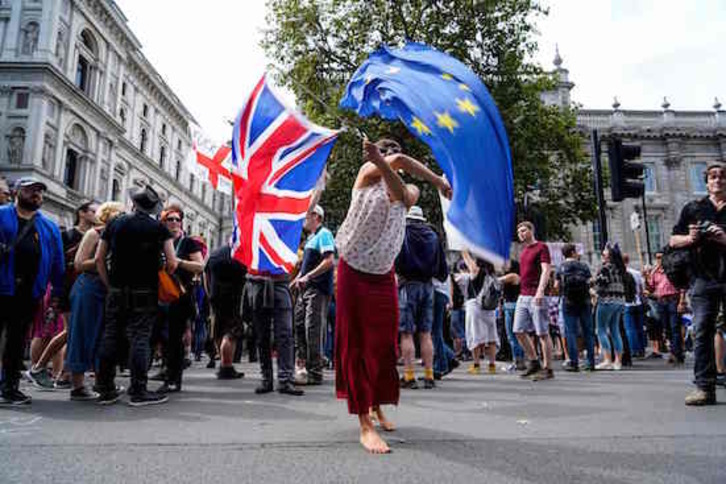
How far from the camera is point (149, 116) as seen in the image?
49.6 metres

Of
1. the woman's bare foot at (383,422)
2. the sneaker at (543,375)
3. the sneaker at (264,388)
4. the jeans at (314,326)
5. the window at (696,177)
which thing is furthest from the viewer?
the window at (696,177)

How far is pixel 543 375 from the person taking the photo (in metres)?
6.99

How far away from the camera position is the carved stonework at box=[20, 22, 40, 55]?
33219 mm

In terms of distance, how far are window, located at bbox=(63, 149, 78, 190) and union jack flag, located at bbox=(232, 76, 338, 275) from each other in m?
36.1

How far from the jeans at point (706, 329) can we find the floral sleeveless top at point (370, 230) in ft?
10.4

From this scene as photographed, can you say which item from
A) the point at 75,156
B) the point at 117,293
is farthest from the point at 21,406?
the point at 75,156

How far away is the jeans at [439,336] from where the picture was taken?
718cm

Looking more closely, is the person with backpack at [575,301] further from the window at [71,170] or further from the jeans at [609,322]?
the window at [71,170]

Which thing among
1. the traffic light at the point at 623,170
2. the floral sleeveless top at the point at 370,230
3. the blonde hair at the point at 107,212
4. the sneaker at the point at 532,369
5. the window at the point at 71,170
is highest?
the window at the point at 71,170

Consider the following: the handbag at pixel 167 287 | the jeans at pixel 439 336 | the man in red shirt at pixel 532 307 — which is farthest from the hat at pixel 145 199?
the man in red shirt at pixel 532 307

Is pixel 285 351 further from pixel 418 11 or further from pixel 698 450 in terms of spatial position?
pixel 418 11

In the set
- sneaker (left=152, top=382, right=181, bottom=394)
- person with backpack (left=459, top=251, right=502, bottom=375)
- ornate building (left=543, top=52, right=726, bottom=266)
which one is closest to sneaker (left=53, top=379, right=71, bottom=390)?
sneaker (left=152, top=382, right=181, bottom=394)

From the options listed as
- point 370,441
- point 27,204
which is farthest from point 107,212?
point 370,441

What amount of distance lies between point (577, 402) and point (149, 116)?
2031 inches
